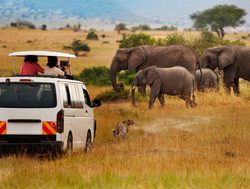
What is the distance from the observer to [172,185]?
1223 centimetres

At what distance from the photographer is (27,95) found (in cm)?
1579

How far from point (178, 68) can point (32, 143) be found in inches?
552

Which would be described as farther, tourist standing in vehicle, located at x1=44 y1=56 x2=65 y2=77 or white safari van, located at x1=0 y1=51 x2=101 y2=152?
tourist standing in vehicle, located at x1=44 y1=56 x2=65 y2=77

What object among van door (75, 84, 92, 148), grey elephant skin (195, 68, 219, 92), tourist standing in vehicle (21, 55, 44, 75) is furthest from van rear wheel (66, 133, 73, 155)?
grey elephant skin (195, 68, 219, 92)

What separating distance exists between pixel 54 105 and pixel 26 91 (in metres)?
0.57

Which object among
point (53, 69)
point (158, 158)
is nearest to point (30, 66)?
point (53, 69)

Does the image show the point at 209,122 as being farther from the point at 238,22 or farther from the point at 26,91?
the point at 238,22

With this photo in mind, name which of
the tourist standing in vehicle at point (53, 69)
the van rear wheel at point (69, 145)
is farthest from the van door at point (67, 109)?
the tourist standing in vehicle at point (53, 69)

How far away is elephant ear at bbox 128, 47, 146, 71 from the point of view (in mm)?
32781

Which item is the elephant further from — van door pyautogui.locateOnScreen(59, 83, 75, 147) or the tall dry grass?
van door pyautogui.locateOnScreen(59, 83, 75, 147)

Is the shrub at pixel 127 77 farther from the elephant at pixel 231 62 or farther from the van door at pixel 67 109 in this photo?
the van door at pixel 67 109

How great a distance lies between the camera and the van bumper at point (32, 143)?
1561 cm

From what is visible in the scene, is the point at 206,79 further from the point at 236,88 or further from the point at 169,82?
the point at 169,82

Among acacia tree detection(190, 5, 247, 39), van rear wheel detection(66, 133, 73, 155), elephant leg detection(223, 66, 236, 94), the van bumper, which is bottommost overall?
acacia tree detection(190, 5, 247, 39)
